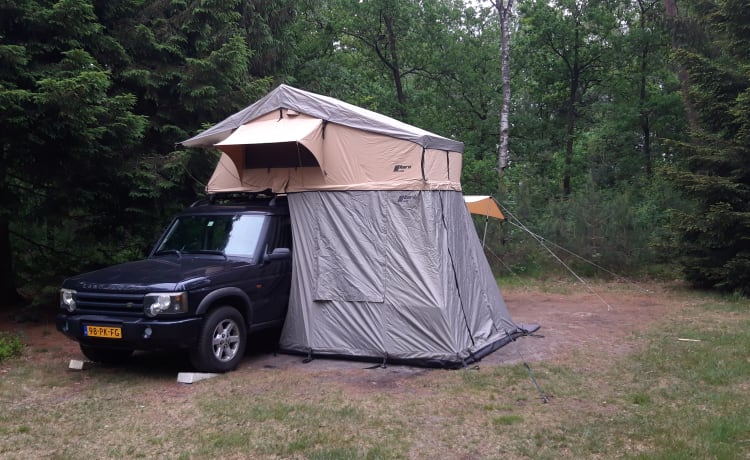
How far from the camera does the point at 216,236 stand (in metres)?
8.02

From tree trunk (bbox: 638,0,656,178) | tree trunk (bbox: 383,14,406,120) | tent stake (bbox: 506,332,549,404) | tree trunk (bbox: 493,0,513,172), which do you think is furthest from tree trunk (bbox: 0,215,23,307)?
tree trunk (bbox: 638,0,656,178)

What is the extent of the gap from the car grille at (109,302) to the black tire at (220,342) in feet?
2.34

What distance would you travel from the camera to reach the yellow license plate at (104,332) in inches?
262

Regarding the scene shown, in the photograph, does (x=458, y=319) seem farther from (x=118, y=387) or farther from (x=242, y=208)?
(x=118, y=387)

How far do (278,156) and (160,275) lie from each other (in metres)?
2.65

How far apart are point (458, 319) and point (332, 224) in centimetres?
193

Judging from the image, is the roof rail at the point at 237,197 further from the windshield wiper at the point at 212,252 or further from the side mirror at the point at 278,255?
the windshield wiper at the point at 212,252

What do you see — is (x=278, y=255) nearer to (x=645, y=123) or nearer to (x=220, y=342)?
(x=220, y=342)

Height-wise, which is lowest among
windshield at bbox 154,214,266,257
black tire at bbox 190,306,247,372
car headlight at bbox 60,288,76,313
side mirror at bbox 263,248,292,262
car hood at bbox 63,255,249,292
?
black tire at bbox 190,306,247,372

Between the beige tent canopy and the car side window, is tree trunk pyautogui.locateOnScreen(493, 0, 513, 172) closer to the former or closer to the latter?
the beige tent canopy

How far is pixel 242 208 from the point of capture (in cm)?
826

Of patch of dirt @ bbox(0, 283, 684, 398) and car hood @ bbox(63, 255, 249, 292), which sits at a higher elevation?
car hood @ bbox(63, 255, 249, 292)

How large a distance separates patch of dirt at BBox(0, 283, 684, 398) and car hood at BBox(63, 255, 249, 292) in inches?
42.3

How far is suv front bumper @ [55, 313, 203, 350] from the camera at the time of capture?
657cm
